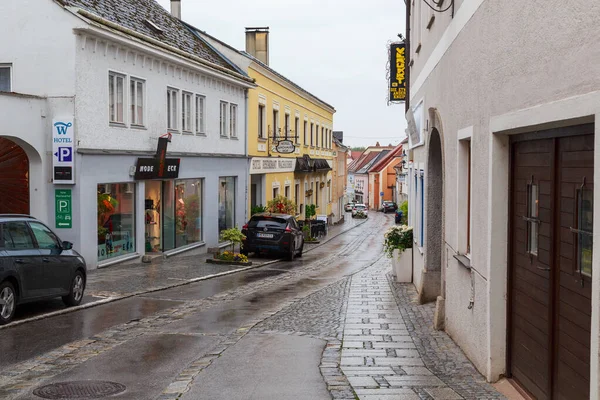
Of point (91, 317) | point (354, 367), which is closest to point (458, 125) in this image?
point (354, 367)

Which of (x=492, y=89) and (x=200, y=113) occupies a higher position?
(x=200, y=113)

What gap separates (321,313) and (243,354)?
12.8ft

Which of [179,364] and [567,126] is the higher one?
[567,126]

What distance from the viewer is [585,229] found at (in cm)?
482

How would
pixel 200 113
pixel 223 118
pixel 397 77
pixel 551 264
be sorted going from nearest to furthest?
pixel 551 264
pixel 397 77
pixel 200 113
pixel 223 118

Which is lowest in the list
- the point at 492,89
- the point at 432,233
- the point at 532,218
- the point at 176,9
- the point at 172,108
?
the point at 432,233

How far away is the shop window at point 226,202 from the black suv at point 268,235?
11.8ft

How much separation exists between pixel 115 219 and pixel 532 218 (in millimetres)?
15543

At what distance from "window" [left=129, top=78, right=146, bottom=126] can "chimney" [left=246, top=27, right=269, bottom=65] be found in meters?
20.9

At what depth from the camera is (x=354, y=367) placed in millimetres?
8172

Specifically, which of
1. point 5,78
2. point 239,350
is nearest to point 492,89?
point 239,350

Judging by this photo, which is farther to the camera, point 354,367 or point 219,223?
point 219,223

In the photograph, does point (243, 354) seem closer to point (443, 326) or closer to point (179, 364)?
point (179, 364)

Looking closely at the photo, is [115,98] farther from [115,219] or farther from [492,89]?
[492,89]
